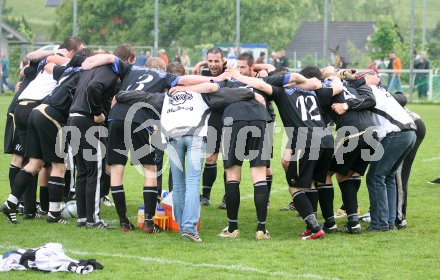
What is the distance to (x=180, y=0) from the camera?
31.9 meters

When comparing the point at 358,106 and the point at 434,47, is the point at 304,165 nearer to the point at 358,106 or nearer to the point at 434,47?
the point at 358,106

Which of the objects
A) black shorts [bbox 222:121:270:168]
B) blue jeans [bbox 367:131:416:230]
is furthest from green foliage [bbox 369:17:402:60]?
black shorts [bbox 222:121:270:168]

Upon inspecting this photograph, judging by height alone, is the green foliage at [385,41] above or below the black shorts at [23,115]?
below

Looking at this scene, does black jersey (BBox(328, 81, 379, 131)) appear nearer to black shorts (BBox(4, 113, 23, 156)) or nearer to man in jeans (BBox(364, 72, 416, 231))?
man in jeans (BBox(364, 72, 416, 231))

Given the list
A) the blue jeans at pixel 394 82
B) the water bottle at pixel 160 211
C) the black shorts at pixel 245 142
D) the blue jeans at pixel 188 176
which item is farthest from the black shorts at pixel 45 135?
the blue jeans at pixel 394 82

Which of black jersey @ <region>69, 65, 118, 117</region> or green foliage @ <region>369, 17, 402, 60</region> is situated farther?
green foliage @ <region>369, 17, 402, 60</region>

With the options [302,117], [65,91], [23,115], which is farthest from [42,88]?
[302,117]

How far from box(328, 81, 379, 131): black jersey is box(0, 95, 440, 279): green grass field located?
1.26 meters

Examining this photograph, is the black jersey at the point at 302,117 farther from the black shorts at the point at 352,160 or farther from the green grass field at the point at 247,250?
the green grass field at the point at 247,250

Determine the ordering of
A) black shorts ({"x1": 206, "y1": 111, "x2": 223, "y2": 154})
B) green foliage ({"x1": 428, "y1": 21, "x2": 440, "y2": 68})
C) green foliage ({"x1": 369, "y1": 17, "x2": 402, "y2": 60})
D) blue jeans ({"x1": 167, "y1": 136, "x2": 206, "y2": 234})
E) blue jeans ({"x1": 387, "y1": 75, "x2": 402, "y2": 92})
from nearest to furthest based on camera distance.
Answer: blue jeans ({"x1": 167, "y1": 136, "x2": 206, "y2": 234}) → black shorts ({"x1": 206, "y1": 111, "x2": 223, "y2": 154}) → blue jeans ({"x1": 387, "y1": 75, "x2": 402, "y2": 92}) → green foliage ({"x1": 428, "y1": 21, "x2": 440, "y2": 68}) → green foliage ({"x1": 369, "y1": 17, "x2": 402, "y2": 60})

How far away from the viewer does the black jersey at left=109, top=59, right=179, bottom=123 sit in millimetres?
9773

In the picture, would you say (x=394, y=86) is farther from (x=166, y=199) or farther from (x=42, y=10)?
(x=42, y=10)

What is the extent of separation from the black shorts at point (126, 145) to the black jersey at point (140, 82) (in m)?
0.11

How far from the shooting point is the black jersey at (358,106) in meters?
9.84
